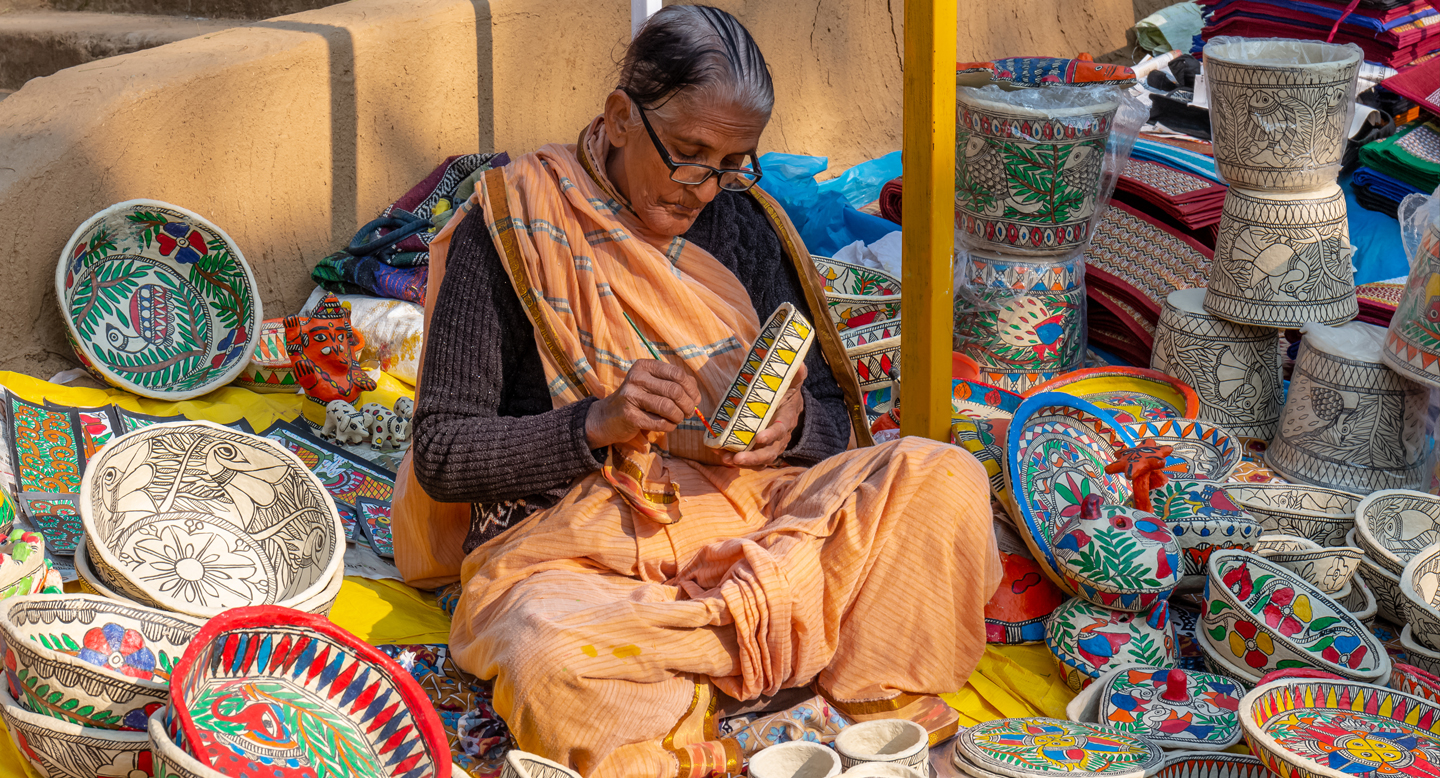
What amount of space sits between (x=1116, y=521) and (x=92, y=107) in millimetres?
2908

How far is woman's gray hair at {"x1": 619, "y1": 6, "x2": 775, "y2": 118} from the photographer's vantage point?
7.07ft

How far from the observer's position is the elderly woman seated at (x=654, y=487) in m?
2.11

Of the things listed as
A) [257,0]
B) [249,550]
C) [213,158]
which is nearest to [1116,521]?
[249,550]

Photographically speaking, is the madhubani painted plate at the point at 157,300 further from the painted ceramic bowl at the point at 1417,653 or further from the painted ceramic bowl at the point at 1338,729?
the painted ceramic bowl at the point at 1417,653

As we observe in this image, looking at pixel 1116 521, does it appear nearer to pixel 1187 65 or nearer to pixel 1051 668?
pixel 1051 668

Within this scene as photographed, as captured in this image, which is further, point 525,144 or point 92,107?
point 525,144

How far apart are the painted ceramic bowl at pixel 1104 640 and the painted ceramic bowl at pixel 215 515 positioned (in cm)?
140

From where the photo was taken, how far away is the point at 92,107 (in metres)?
3.51

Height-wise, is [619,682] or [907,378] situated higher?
[907,378]

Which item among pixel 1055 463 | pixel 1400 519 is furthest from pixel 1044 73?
A: pixel 1400 519

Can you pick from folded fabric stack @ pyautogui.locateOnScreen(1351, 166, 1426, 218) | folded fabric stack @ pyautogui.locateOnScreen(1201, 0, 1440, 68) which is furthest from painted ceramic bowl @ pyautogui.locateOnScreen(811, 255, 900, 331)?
folded fabric stack @ pyautogui.locateOnScreen(1201, 0, 1440, 68)

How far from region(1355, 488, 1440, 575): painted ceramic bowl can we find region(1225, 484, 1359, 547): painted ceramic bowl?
49mm

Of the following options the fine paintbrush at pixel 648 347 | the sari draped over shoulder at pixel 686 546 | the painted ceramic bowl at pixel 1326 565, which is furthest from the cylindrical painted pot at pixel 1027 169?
the fine paintbrush at pixel 648 347

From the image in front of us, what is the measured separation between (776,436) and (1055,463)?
2.47ft
